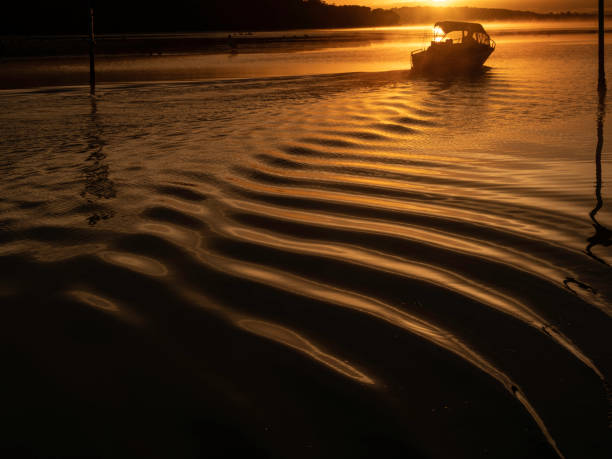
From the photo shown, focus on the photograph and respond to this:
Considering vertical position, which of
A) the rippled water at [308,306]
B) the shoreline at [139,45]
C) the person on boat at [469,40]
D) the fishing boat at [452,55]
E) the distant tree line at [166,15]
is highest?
the distant tree line at [166,15]

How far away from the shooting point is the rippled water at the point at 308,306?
2270mm

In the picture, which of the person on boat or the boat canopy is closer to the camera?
the person on boat

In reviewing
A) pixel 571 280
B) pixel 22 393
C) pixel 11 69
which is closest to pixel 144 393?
pixel 22 393

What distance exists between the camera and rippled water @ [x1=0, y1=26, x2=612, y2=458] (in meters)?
2.27

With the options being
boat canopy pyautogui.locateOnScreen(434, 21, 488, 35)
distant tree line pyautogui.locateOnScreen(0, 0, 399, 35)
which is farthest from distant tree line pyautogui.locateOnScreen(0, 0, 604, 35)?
boat canopy pyautogui.locateOnScreen(434, 21, 488, 35)

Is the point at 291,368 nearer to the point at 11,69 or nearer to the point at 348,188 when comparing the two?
the point at 348,188

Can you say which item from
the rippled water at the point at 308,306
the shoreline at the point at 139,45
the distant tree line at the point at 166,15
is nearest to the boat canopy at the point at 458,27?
the rippled water at the point at 308,306

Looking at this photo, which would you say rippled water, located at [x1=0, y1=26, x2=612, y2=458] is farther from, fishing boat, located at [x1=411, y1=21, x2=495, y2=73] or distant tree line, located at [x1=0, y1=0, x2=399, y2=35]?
distant tree line, located at [x1=0, y1=0, x2=399, y2=35]

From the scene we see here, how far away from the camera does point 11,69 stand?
33.9m

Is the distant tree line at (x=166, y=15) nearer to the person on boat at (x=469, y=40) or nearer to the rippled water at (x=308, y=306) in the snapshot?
the person on boat at (x=469, y=40)

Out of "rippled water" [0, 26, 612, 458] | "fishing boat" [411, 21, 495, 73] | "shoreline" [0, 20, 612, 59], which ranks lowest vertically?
"rippled water" [0, 26, 612, 458]

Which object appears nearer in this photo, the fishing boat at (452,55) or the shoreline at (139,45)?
the fishing boat at (452,55)

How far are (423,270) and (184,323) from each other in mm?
1671

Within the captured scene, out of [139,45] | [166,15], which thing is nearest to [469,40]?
[139,45]
